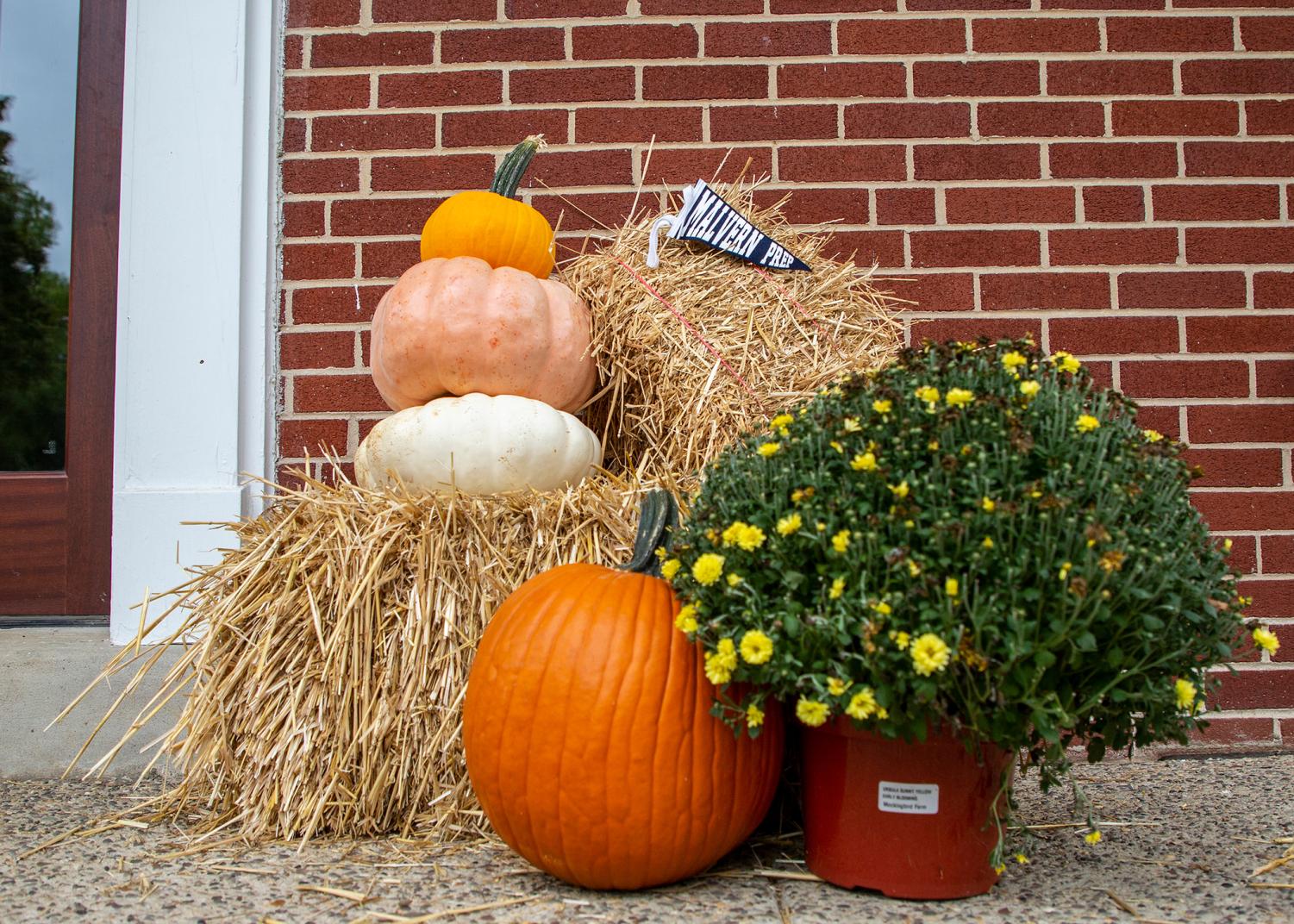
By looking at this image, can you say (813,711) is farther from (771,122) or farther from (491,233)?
(771,122)

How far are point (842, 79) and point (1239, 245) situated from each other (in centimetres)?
105

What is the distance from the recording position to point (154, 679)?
231cm

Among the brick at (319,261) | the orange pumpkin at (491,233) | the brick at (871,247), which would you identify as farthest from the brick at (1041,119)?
the brick at (319,261)

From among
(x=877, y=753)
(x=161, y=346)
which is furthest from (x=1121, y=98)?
(x=161, y=346)

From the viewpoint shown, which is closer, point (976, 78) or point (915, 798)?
point (915, 798)

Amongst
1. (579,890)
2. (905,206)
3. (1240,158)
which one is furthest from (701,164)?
(579,890)

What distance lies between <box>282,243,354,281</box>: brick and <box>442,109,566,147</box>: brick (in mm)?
335

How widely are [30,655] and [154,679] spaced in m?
0.30

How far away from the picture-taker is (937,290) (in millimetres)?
2482

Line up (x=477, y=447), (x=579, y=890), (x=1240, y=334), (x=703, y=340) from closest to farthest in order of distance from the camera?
(x=579, y=890)
(x=477, y=447)
(x=703, y=340)
(x=1240, y=334)

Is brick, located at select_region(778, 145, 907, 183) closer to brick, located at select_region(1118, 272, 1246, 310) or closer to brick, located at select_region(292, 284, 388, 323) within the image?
brick, located at select_region(1118, 272, 1246, 310)

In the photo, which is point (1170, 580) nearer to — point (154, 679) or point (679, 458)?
point (679, 458)

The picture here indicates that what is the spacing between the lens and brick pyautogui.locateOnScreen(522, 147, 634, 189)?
251 centimetres

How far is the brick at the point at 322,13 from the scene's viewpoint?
2555mm
